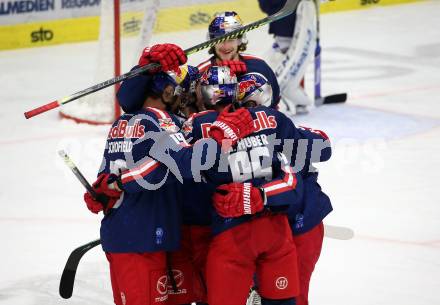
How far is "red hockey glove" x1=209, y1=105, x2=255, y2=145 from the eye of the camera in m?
3.06

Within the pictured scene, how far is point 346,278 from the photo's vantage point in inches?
173

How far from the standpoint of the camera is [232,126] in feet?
10.0

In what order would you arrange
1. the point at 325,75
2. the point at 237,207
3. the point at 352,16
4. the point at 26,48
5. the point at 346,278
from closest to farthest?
the point at 237,207 < the point at 346,278 < the point at 325,75 < the point at 26,48 < the point at 352,16

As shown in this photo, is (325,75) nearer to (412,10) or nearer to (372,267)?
(412,10)

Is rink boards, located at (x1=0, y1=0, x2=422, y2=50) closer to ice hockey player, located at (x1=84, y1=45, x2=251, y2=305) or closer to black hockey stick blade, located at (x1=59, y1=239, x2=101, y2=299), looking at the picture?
black hockey stick blade, located at (x1=59, y1=239, x2=101, y2=299)

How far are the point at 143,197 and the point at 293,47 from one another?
13.4 ft

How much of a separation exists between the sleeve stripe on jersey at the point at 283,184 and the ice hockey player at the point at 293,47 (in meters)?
3.92

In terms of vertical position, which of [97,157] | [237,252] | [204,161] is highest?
[204,161]

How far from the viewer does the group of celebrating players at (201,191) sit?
311cm

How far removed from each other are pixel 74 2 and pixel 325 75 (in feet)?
8.06

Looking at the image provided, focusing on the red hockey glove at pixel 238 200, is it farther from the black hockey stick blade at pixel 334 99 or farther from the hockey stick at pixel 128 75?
the black hockey stick blade at pixel 334 99

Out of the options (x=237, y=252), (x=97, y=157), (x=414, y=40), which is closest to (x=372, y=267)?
(x=237, y=252)

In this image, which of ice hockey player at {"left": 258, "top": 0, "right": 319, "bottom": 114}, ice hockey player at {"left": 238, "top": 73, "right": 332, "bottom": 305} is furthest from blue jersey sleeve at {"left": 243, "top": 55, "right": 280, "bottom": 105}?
ice hockey player at {"left": 258, "top": 0, "right": 319, "bottom": 114}

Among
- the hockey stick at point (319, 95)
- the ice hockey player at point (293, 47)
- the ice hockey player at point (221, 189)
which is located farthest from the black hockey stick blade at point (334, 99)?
the ice hockey player at point (221, 189)
